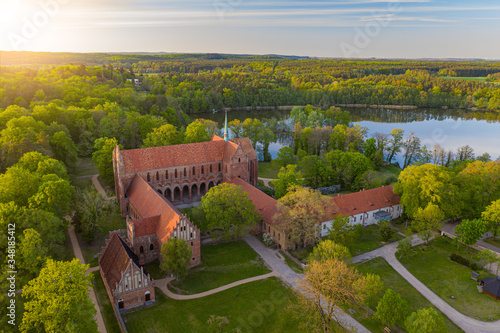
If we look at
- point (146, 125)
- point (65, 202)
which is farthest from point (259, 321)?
point (146, 125)

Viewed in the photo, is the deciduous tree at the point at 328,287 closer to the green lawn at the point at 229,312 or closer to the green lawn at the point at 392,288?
the green lawn at the point at 229,312

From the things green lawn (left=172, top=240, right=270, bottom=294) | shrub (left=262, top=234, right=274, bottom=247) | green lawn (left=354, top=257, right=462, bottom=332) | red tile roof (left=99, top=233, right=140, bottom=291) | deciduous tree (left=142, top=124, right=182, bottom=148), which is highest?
deciduous tree (left=142, top=124, right=182, bottom=148)

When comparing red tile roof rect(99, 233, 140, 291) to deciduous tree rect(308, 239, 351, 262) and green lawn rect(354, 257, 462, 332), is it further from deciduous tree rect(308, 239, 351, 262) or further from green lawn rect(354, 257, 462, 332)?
green lawn rect(354, 257, 462, 332)

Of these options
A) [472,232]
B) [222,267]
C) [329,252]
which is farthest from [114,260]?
[472,232]

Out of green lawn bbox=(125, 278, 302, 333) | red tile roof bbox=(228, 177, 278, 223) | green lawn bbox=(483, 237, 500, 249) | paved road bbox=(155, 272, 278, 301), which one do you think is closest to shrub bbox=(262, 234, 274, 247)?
red tile roof bbox=(228, 177, 278, 223)

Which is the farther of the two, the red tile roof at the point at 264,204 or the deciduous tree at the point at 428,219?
the red tile roof at the point at 264,204

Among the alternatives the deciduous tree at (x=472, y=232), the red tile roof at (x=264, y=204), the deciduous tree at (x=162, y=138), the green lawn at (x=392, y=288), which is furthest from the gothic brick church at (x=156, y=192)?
the deciduous tree at (x=472, y=232)
